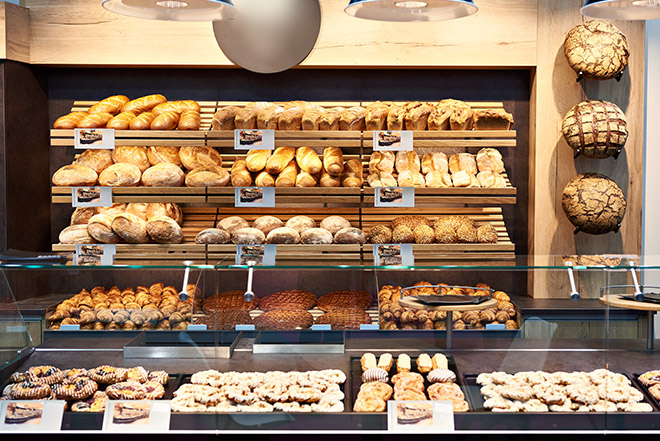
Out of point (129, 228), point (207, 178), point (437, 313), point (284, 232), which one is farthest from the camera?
point (207, 178)

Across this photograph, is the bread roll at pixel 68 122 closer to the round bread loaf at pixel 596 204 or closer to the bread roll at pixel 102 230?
the bread roll at pixel 102 230

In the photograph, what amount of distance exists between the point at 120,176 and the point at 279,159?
3.25 ft

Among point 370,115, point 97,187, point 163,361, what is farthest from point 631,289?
point 97,187

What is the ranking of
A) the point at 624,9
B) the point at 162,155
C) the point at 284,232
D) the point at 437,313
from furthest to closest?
the point at 162,155, the point at 284,232, the point at 624,9, the point at 437,313

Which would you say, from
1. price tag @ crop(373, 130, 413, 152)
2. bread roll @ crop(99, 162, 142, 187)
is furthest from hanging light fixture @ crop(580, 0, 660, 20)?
bread roll @ crop(99, 162, 142, 187)

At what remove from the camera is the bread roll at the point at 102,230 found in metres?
3.93

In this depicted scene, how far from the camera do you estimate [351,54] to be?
14.3 feet

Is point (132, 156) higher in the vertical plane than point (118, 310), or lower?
higher

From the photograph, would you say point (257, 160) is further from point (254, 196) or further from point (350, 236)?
point (350, 236)

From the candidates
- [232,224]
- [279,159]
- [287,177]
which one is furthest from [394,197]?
[232,224]

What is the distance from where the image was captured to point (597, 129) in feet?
12.9

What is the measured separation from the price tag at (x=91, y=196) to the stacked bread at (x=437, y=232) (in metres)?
1.64

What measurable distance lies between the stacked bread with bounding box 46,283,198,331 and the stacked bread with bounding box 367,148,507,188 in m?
1.94

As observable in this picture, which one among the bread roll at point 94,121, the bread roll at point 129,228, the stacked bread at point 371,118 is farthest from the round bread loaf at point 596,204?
the bread roll at point 94,121
